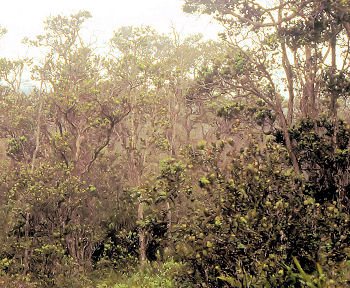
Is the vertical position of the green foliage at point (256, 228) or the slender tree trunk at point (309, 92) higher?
the slender tree trunk at point (309, 92)

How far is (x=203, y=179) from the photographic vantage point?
639 cm

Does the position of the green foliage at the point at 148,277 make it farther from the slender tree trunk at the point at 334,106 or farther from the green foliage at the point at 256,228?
the slender tree trunk at the point at 334,106

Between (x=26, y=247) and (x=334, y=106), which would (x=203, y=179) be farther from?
(x=26, y=247)

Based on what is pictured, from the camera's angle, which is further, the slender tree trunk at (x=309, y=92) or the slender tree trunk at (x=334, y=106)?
the slender tree trunk at (x=309, y=92)

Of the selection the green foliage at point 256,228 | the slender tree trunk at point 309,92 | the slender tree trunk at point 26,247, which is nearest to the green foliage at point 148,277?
the slender tree trunk at point 26,247

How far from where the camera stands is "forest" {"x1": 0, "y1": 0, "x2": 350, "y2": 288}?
6.30m

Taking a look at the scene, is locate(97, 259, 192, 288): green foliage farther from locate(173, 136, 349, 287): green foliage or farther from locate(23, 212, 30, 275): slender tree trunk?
locate(173, 136, 349, 287): green foliage

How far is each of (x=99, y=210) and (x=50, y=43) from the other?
15.2 m

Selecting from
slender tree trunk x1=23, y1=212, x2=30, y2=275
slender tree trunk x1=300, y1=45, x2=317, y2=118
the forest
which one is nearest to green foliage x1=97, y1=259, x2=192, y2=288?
the forest

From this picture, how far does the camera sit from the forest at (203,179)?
248 inches

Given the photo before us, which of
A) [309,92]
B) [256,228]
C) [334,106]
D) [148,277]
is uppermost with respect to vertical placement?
[309,92]

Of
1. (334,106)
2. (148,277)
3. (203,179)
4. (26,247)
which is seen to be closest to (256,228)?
(203,179)

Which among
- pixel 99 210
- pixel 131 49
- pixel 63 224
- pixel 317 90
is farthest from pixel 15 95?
pixel 317 90

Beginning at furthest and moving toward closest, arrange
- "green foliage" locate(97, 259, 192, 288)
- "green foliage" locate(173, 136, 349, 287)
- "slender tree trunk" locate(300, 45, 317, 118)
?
"green foliage" locate(97, 259, 192, 288)
"slender tree trunk" locate(300, 45, 317, 118)
"green foliage" locate(173, 136, 349, 287)
